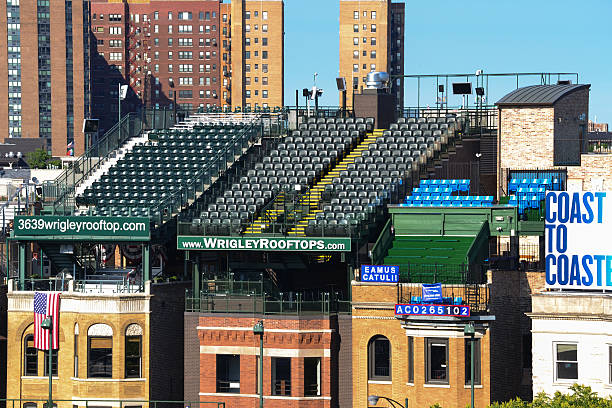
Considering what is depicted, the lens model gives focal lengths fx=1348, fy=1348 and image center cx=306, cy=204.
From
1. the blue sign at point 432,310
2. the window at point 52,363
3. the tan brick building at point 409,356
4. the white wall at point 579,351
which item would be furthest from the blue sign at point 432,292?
the window at point 52,363

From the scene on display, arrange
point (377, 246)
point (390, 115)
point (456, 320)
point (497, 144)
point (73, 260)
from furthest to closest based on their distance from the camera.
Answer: point (390, 115)
point (497, 144)
point (73, 260)
point (377, 246)
point (456, 320)

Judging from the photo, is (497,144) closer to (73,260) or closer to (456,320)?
(456,320)

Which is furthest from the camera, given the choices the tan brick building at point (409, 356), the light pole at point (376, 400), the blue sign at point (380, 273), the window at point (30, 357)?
the window at point (30, 357)

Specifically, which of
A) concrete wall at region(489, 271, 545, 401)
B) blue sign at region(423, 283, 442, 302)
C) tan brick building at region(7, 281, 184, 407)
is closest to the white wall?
concrete wall at region(489, 271, 545, 401)

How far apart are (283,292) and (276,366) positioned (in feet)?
17.5

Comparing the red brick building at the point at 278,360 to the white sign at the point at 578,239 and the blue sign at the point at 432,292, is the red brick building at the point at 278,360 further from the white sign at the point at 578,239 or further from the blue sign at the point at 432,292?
the white sign at the point at 578,239

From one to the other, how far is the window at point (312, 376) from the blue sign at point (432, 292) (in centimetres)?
673

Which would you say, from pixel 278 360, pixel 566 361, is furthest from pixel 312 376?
pixel 566 361

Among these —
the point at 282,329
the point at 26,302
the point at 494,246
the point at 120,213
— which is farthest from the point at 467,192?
the point at 26,302

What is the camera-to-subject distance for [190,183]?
7300 centimetres

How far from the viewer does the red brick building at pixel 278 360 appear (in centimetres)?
6316

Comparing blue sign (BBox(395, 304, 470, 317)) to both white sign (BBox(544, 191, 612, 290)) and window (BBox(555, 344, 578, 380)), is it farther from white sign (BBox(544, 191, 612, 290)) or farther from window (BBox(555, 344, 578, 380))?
white sign (BBox(544, 191, 612, 290))

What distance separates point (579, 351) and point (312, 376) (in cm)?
1257

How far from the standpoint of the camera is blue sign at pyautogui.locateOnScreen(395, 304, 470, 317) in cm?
5916
